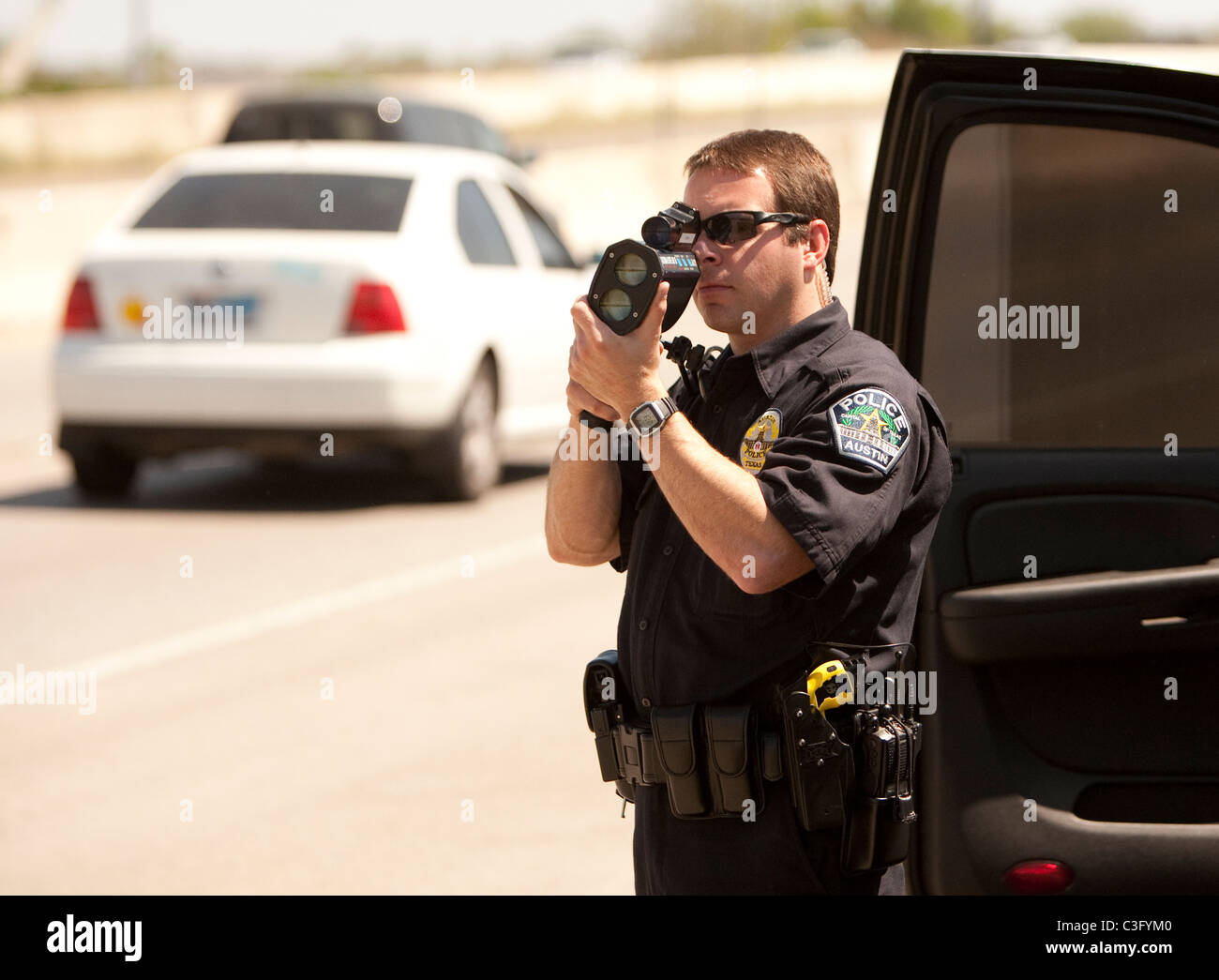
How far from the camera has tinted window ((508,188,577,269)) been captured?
11172 millimetres

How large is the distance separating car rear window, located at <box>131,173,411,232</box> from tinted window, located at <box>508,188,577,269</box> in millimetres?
1147

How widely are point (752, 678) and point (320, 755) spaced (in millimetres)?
3303

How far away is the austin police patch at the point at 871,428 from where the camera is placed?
268 cm

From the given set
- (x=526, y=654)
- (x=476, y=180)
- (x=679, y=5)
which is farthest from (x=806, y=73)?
(x=526, y=654)

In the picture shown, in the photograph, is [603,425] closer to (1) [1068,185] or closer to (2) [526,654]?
(1) [1068,185]

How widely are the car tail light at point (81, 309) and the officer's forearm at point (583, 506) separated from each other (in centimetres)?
726

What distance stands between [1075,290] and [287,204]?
7.40m

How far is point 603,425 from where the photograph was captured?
114 inches

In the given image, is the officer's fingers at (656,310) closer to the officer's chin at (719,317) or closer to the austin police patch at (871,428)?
the officer's chin at (719,317)

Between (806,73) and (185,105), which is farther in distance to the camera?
(806,73)

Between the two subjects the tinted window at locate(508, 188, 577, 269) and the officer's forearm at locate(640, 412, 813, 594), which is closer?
the officer's forearm at locate(640, 412, 813, 594)

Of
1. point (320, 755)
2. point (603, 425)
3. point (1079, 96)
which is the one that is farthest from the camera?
point (320, 755)

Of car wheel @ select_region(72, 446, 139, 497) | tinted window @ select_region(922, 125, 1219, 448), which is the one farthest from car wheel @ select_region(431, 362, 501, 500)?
tinted window @ select_region(922, 125, 1219, 448)

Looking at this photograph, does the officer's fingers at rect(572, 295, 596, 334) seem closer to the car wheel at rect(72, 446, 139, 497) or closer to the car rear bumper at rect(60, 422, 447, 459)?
the car rear bumper at rect(60, 422, 447, 459)
